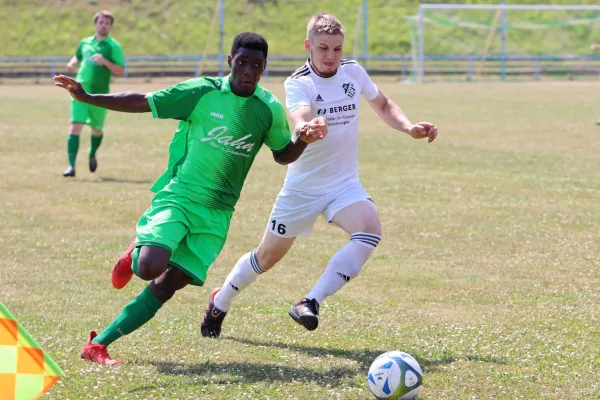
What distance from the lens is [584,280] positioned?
27.0 ft

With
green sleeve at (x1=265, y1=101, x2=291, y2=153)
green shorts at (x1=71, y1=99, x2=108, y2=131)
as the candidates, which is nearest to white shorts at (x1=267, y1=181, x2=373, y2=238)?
green sleeve at (x1=265, y1=101, x2=291, y2=153)

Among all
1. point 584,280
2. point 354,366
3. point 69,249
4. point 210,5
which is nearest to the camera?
point 354,366

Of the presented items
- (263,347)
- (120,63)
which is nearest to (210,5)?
(120,63)

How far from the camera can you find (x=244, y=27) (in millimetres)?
51750

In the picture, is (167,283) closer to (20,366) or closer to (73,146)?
(20,366)

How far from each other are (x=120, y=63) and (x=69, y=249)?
18.2ft

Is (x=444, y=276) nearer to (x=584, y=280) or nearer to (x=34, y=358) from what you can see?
(x=584, y=280)

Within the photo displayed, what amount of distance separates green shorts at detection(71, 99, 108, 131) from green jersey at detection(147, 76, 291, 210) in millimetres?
8856

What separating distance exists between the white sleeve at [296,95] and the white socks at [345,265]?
2.95 ft

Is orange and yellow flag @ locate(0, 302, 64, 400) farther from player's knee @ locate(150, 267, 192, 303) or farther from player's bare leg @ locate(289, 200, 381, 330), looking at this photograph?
player's bare leg @ locate(289, 200, 381, 330)

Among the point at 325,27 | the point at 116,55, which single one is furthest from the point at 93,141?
the point at 325,27

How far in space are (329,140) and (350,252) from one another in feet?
2.62

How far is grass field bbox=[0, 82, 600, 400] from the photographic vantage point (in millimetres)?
5445

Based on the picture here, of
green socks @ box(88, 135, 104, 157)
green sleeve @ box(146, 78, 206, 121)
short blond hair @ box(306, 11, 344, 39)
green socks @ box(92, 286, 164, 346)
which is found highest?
short blond hair @ box(306, 11, 344, 39)
